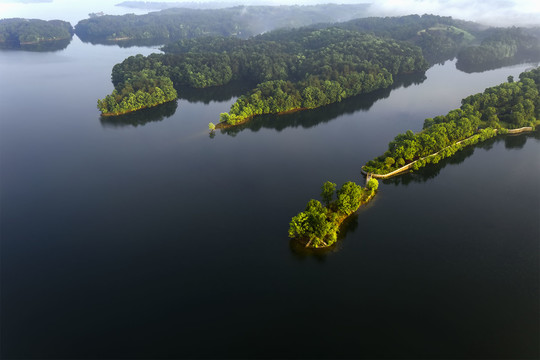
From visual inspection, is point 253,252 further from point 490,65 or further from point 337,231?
point 490,65

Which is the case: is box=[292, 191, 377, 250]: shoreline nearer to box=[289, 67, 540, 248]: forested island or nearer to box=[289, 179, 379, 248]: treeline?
box=[289, 179, 379, 248]: treeline

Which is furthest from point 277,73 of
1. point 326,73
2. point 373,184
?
point 373,184

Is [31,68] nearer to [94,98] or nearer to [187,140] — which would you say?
[94,98]

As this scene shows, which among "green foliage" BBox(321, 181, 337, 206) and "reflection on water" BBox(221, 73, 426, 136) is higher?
"reflection on water" BBox(221, 73, 426, 136)

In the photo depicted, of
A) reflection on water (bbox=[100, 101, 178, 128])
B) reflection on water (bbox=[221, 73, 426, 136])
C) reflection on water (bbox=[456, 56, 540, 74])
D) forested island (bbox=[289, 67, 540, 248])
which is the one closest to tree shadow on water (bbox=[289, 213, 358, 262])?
forested island (bbox=[289, 67, 540, 248])

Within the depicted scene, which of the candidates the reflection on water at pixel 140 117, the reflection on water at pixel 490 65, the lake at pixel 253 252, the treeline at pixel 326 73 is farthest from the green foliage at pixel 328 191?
the reflection on water at pixel 490 65

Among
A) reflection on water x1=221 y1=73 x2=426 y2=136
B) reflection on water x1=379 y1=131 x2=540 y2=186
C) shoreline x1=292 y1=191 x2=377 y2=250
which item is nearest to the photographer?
shoreline x1=292 y1=191 x2=377 y2=250

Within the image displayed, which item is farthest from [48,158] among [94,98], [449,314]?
[449,314]
